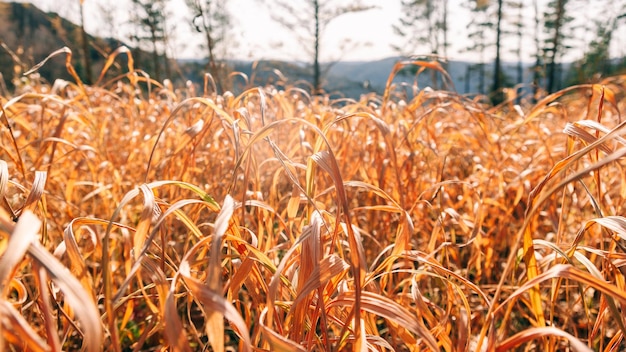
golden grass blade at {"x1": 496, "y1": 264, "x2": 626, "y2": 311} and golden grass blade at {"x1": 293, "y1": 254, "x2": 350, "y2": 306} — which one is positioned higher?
golden grass blade at {"x1": 496, "y1": 264, "x2": 626, "y2": 311}

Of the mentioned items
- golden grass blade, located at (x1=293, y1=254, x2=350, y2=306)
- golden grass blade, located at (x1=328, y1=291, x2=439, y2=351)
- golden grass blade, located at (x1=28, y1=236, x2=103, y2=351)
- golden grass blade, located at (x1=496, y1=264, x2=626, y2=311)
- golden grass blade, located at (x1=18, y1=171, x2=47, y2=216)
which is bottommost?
golden grass blade, located at (x1=328, y1=291, x2=439, y2=351)

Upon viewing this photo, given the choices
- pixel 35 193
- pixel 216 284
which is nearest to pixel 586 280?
pixel 216 284

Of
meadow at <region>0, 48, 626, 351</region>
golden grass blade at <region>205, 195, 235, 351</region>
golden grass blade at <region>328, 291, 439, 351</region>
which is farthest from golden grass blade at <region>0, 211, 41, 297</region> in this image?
golden grass blade at <region>328, 291, 439, 351</region>

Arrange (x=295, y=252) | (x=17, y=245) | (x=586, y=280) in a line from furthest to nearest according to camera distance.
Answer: (x=295, y=252)
(x=586, y=280)
(x=17, y=245)

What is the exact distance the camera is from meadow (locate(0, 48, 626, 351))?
11.5 inches

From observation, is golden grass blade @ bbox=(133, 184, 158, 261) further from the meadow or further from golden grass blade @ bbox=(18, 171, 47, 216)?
golden grass blade @ bbox=(18, 171, 47, 216)

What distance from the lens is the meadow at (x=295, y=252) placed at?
11.5 inches

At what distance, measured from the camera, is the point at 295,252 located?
1.83ft

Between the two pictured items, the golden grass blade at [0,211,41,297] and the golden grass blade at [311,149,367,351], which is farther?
the golden grass blade at [311,149,367,351]

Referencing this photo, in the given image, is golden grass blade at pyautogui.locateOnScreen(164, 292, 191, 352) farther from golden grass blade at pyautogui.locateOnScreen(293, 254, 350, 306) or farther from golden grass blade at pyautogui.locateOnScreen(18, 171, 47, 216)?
golden grass blade at pyautogui.locateOnScreen(18, 171, 47, 216)

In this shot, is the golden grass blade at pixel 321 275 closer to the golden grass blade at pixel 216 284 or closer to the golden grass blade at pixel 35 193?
the golden grass blade at pixel 216 284

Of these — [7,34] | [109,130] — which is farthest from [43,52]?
[109,130]

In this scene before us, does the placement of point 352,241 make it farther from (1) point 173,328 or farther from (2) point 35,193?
(2) point 35,193

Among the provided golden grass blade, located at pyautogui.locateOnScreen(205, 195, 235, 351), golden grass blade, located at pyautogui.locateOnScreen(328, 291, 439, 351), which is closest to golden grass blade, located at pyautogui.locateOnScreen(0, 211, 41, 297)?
golden grass blade, located at pyautogui.locateOnScreen(205, 195, 235, 351)
